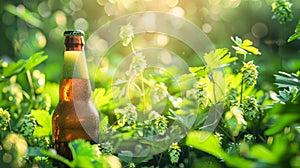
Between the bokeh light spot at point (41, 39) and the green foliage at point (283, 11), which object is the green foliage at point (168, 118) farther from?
the bokeh light spot at point (41, 39)

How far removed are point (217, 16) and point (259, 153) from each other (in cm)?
203

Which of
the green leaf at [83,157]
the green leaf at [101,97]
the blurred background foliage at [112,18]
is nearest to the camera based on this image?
the green leaf at [83,157]

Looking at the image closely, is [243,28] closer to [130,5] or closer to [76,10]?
[130,5]

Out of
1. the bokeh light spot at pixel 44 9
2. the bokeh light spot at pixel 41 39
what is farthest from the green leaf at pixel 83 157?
the bokeh light spot at pixel 44 9

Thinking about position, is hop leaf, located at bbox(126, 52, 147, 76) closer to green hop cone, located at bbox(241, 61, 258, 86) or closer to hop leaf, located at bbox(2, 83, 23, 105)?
green hop cone, located at bbox(241, 61, 258, 86)

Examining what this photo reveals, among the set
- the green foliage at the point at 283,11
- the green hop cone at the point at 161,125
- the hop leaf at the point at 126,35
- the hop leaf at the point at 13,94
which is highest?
the green foliage at the point at 283,11

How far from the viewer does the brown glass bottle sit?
123cm

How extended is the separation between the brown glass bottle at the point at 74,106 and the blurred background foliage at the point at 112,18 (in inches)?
22.0

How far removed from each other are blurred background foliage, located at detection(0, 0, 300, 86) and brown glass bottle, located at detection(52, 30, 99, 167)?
560mm

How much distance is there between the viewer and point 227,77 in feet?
4.09

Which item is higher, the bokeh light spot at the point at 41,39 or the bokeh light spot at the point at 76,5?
the bokeh light spot at the point at 76,5

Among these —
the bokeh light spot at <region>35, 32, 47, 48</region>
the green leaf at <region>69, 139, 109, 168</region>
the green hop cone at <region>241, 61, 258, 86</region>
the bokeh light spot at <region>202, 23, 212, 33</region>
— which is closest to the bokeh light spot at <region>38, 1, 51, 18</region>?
the bokeh light spot at <region>35, 32, 47, 48</region>

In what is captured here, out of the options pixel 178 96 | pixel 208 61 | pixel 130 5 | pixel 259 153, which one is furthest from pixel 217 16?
pixel 259 153

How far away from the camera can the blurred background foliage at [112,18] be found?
215 centimetres
